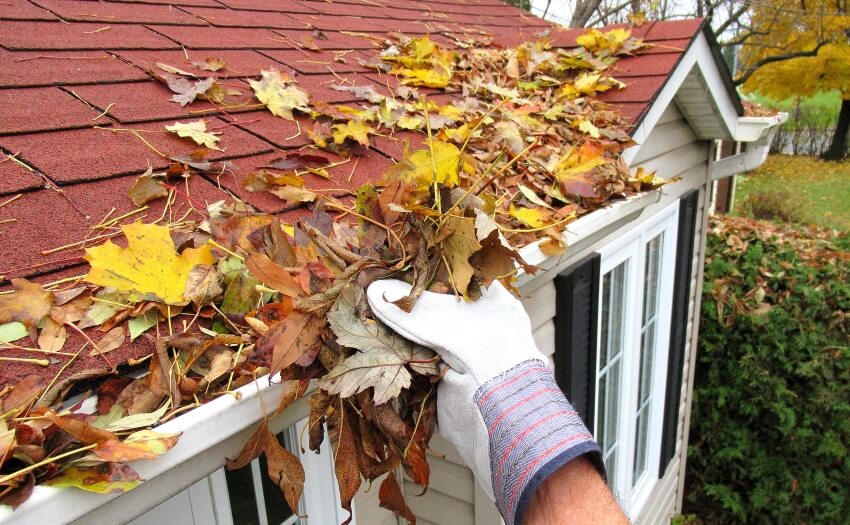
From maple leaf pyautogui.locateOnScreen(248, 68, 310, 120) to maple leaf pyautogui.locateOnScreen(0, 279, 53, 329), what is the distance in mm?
1082

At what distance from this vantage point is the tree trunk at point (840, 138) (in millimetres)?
19828

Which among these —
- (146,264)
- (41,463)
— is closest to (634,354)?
(146,264)

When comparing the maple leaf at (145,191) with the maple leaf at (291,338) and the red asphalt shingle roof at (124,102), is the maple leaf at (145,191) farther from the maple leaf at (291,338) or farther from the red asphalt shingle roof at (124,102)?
the maple leaf at (291,338)

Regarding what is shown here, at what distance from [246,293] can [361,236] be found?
26 cm

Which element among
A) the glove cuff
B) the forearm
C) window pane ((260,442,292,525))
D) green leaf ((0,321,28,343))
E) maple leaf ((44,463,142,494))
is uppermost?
green leaf ((0,321,28,343))

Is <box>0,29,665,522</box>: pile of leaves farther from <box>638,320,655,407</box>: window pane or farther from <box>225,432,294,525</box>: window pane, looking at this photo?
<box>638,320,655,407</box>: window pane

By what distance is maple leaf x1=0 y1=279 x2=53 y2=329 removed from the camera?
3.20 feet

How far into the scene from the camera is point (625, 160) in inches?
100.0

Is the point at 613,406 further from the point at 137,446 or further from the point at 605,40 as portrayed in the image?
the point at 137,446

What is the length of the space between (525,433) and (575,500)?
0.15 m

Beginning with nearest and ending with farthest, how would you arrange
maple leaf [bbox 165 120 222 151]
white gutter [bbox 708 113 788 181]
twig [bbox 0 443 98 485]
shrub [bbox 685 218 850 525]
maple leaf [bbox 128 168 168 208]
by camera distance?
1. twig [bbox 0 443 98 485]
2. maple leaf [bbox 128 168 168 208]
3. maple leaf [bbox 165 120 222 151]
4. white gutter [bbox 708 113 788 181]
5. shrub [bbox 685 218 850 525]

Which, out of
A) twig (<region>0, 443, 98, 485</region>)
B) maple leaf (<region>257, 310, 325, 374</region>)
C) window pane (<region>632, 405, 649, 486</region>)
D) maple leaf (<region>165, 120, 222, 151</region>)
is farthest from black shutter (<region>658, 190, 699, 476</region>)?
twig (<region>0, 443, 98, 485</region>)

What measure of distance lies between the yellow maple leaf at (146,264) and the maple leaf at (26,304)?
0.08m

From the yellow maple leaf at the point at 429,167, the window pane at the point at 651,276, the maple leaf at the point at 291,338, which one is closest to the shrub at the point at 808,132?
the window pane at the point at 651,276
